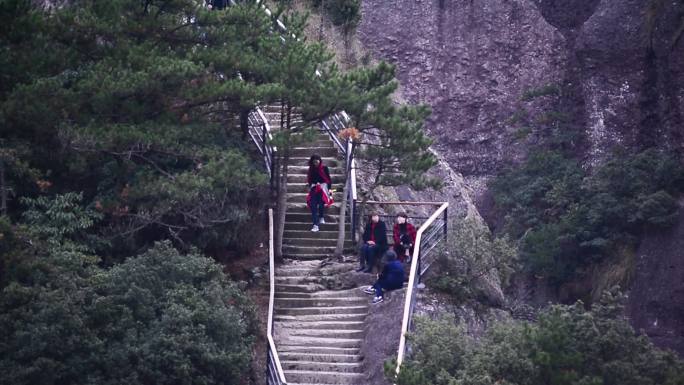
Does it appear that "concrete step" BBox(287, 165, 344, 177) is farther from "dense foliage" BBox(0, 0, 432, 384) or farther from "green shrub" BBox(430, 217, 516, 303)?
"green shrub" BBox(430, 217, 516, 303)

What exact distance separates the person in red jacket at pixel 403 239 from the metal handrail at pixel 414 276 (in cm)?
22

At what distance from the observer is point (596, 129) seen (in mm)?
36375

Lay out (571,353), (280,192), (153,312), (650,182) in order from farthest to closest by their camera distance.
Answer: (650,182) → (280,192) → (153,312) → (571,353)

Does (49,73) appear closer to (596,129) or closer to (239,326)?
(239,326)

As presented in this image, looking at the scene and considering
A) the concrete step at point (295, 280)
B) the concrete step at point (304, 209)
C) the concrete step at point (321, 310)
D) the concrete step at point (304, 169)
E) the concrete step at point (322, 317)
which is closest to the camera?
the concrete step at point (322, 317)

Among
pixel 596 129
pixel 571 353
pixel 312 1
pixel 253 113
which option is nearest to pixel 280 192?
pixel 253 113

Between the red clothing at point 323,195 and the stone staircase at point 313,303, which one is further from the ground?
the red clothing at point 323,195

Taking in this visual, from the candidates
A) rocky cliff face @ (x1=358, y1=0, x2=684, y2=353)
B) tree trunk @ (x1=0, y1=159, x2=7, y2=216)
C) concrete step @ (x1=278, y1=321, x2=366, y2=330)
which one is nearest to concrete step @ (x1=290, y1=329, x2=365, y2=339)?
concrete step @ (x1=278, y1=321, x2=366, y2=330)

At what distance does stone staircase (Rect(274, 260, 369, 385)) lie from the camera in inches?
673

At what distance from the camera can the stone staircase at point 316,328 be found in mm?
17094

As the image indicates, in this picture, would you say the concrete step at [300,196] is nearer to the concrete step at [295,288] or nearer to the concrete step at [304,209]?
the concrete step at [304,209]

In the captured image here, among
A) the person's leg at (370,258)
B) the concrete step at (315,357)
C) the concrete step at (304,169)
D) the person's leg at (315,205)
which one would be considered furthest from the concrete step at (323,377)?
the concrete step at (304,169)

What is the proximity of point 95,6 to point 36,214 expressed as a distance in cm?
409

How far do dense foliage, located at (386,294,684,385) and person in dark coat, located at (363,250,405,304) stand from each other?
11.3 ft
